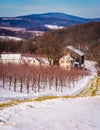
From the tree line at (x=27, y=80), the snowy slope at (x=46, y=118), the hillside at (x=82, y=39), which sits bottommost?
the hillside at (x=82, y=39)

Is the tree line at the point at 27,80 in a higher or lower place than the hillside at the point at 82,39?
higher

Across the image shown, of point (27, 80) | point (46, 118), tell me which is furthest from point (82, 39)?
point (46, 118)

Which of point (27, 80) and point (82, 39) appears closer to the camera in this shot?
point (27, 80)

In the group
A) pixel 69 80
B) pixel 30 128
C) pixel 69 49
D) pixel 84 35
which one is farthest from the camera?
pixel 84 35

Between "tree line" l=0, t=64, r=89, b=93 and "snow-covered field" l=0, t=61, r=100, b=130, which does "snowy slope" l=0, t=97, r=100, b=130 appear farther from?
"tree line" l=0, t=64, r=89, b=93

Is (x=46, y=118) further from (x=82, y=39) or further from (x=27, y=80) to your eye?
(x=82, y=39)

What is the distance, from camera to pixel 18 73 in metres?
36.3

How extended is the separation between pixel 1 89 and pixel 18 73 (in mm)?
6255

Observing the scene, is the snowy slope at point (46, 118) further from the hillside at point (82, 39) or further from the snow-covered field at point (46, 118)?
the hillside at point (82, 39)

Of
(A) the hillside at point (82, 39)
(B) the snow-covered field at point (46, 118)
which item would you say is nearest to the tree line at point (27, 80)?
(B) the snow-covered field at point (46, 118)

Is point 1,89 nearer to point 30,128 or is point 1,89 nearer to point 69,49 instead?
point 30,128

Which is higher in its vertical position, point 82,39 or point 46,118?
point 46,118

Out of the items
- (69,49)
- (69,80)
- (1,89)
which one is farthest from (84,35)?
(1,89)

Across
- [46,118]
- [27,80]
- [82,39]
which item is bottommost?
[82,39]
